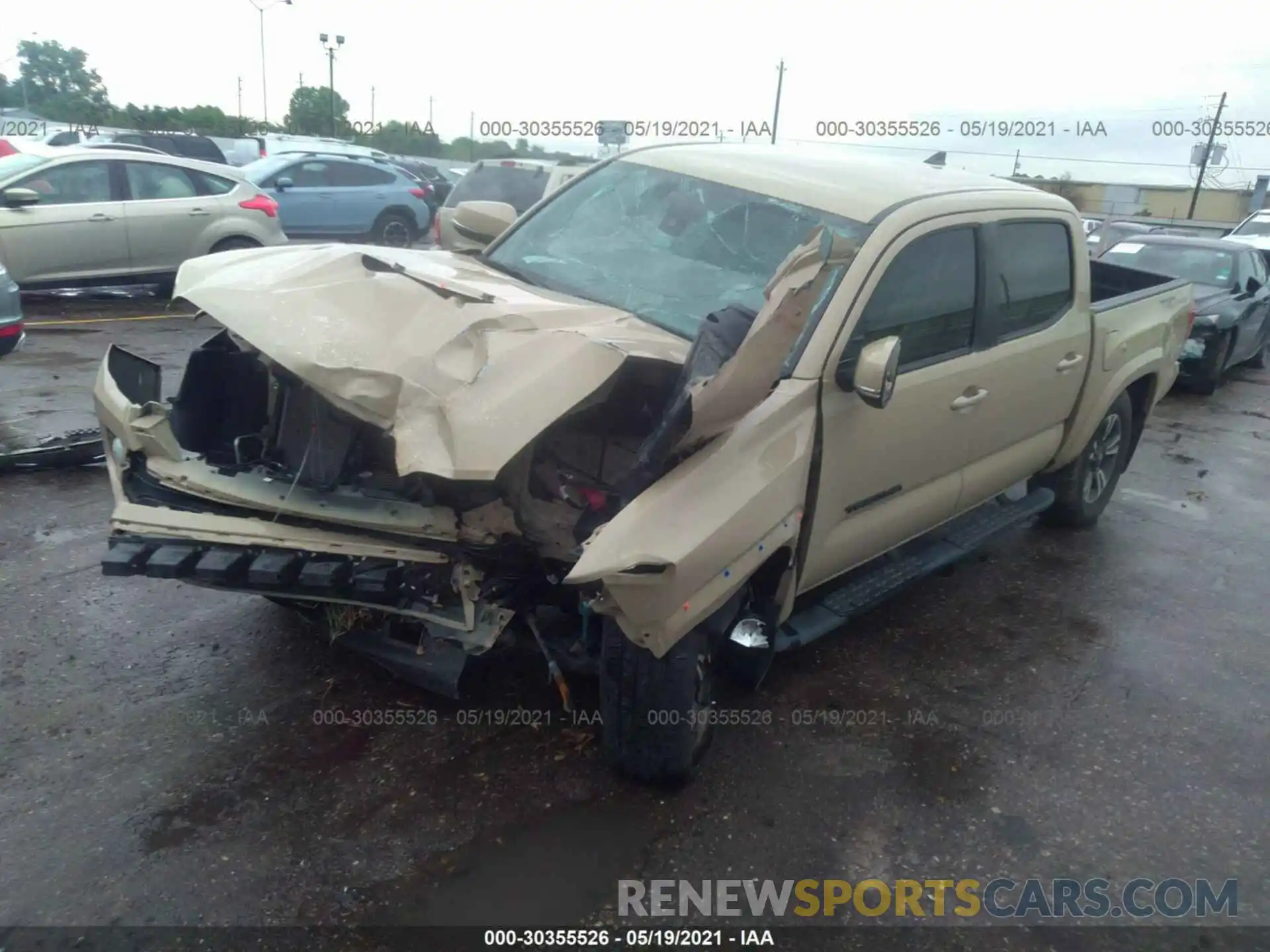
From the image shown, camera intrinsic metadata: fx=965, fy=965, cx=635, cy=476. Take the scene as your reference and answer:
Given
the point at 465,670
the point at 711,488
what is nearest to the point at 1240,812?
the point at 711,488

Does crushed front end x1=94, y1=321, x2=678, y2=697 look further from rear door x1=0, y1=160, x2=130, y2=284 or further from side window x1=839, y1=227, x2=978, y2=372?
rear door x1=0, y1=160, x2=130, y2=284

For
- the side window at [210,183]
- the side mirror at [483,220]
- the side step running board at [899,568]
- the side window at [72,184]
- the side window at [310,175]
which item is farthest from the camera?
the side window at [310,175]

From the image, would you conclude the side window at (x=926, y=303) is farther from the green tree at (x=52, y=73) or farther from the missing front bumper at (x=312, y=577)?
the green tree at (x=52, y=73)

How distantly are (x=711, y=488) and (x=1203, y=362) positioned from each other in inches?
356

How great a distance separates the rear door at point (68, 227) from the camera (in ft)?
30.5

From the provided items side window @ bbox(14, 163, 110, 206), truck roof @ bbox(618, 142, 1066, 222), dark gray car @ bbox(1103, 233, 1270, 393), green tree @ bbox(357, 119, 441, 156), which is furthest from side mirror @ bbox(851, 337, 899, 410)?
green tree @ bbox(357, 119, 441, 156)

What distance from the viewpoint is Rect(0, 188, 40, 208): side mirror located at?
9062 millimetres

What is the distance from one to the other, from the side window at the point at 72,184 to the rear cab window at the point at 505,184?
11.8ft

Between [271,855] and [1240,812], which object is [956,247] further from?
[271,855]

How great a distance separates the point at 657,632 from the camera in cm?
264

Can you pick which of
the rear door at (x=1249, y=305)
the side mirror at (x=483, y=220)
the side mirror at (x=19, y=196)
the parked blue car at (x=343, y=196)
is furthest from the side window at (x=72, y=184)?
the rear door at (x=1249, y=305)

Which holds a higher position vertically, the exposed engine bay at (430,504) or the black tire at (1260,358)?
the exposed engine bay at (430,504)

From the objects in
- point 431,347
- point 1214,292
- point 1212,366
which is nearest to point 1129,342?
point 431,347

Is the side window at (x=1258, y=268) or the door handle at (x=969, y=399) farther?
the side window at (x=1258, y=268)
